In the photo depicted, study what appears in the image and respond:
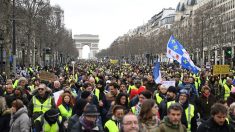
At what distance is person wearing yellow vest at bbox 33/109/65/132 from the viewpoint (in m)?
7.78

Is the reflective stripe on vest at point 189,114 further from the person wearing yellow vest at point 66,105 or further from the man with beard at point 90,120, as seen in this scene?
the man with beard at point 90,120

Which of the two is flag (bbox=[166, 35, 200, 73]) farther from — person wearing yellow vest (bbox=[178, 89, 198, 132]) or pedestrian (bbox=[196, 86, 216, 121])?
person wearing yellow vest (bbox=[178, 89, 198, 132])

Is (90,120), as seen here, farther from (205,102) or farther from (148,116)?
(205,102)

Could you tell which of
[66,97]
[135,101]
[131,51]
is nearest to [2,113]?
[66,97]

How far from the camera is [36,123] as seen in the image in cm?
809

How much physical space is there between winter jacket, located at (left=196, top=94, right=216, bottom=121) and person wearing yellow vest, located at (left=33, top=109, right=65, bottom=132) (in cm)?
375

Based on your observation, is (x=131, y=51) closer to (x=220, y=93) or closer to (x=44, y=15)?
(x=44, y=15)

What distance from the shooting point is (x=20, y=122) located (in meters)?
8.16

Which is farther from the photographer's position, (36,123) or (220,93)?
Result: (220,93)

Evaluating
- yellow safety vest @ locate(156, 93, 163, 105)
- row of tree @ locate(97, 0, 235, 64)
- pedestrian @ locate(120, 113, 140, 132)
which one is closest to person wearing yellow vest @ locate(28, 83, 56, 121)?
yellow safety vest @ locate(156, 93, 163, 105)

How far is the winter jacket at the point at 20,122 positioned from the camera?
26.6ft

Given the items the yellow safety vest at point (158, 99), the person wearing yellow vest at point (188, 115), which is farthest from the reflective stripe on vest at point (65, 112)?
the yellow safety vest at point (158, 99)

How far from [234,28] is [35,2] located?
3865 centimetres

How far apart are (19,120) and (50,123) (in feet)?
2.11
